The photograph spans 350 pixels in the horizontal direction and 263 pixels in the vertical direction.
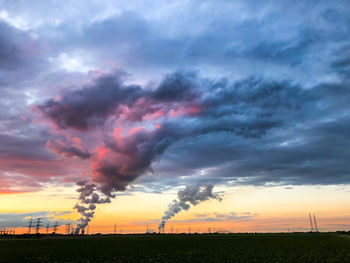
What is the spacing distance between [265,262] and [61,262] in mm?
31624

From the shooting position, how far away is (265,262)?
4350 cm

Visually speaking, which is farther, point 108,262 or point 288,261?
point 108,262

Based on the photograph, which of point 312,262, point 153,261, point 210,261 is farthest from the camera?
point 153,261

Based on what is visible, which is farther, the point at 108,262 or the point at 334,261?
the point at 108,262

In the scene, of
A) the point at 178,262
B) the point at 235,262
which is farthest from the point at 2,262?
the point at 235,262

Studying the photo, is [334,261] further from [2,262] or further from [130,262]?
[2,262]

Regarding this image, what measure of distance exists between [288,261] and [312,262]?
3238 millimetres

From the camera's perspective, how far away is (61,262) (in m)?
47.6

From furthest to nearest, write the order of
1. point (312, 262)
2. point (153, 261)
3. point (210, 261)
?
point (153, 261)
point (210, 261)
point (312, 262)

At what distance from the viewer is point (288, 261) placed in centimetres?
4372

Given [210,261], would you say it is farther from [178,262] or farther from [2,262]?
[2,262]

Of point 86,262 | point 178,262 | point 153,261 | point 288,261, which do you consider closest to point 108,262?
point 86,262

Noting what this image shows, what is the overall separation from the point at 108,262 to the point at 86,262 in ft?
11.0

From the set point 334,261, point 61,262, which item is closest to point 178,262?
point 61,262
